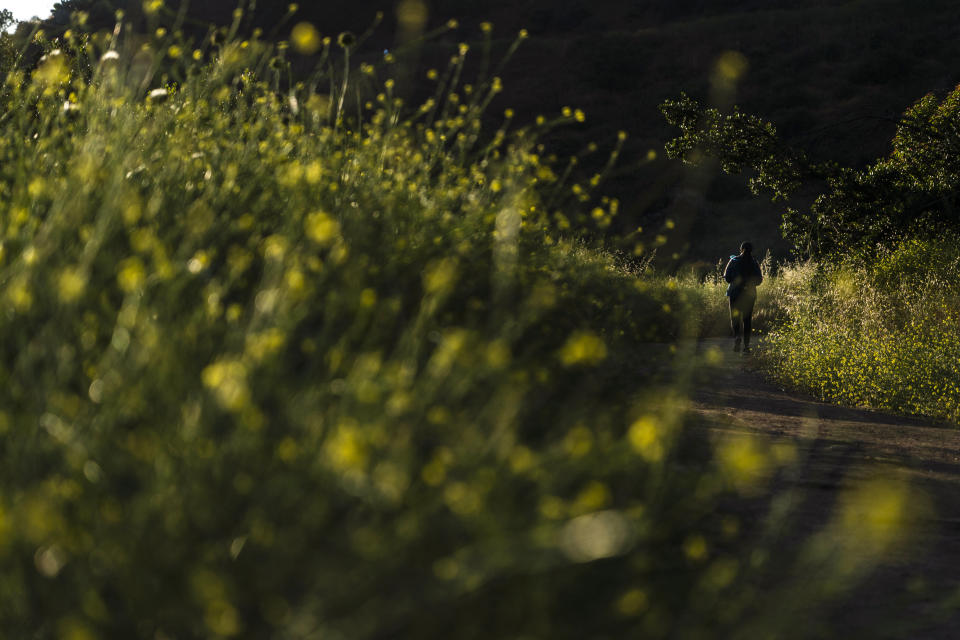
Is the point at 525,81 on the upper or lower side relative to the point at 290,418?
upper

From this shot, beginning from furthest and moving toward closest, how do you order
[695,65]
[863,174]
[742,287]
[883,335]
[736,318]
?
[695,65] < [742,287] < [736,318] < [863,174] < [883,335]

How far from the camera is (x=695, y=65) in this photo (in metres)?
43.2

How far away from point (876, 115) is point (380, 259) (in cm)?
1080

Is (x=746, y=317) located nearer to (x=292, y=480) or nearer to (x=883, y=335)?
(x=883, y=335)

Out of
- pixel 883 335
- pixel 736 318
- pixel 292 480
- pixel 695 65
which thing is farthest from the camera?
pixel 695 65

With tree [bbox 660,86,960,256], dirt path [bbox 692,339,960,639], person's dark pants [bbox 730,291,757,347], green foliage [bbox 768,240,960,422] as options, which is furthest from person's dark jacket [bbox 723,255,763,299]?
dirt path [bbox 692,339,960,639]

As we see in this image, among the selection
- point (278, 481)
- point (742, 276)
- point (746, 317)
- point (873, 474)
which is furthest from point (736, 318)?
point (278, 481)

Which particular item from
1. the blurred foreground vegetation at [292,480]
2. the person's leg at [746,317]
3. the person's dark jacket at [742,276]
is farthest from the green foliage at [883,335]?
the blurred foreground vegetation at [292,480]

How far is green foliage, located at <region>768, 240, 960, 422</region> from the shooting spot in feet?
26.6

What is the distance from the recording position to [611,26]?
4969 centimetres

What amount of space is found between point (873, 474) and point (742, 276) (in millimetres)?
8531

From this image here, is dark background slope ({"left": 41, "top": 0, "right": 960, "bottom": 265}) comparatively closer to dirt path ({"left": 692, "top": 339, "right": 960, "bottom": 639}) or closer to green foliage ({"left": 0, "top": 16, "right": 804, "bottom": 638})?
dirt path ({"left": 692, "top": 339, "right": 960, "bottom": 639})

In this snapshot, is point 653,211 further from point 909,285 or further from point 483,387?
point 483,387

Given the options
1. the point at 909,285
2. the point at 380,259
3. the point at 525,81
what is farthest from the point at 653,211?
the point at 380,259
